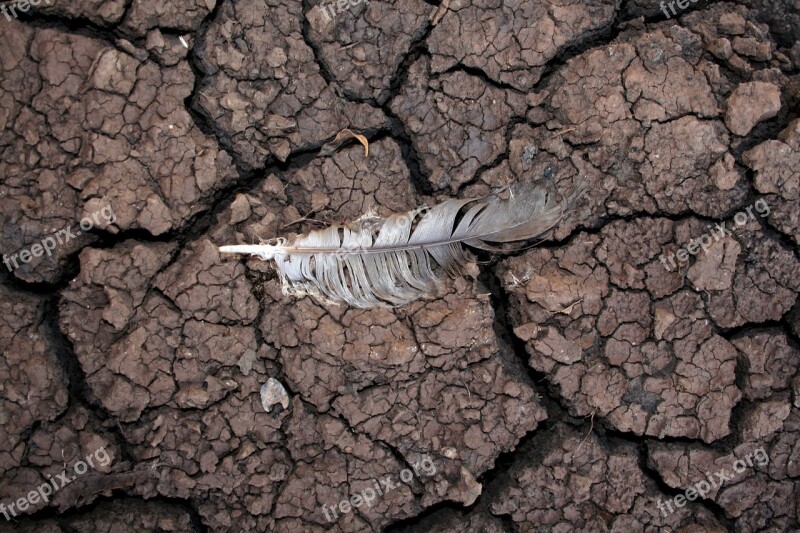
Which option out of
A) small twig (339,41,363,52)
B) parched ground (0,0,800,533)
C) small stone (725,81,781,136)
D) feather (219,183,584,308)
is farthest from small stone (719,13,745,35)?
small twig (339,41,363,52)

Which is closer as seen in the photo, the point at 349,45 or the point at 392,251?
the point at 392,251

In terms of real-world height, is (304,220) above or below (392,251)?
above

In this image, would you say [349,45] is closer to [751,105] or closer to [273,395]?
[273,395]

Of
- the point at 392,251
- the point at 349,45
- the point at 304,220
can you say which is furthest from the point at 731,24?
the point at 304,220

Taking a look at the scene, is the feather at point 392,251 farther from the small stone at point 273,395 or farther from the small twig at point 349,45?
the small twig at point 349,45

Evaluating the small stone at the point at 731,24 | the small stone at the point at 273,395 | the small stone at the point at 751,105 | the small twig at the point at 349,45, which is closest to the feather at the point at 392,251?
the small stone at the point at 273,395

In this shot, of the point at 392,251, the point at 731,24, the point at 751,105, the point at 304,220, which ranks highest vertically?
the point at 304,220

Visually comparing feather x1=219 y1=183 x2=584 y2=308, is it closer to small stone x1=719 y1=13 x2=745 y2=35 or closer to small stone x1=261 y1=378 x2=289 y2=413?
small stone x1=261 y1=378 x2=289 y2=413
